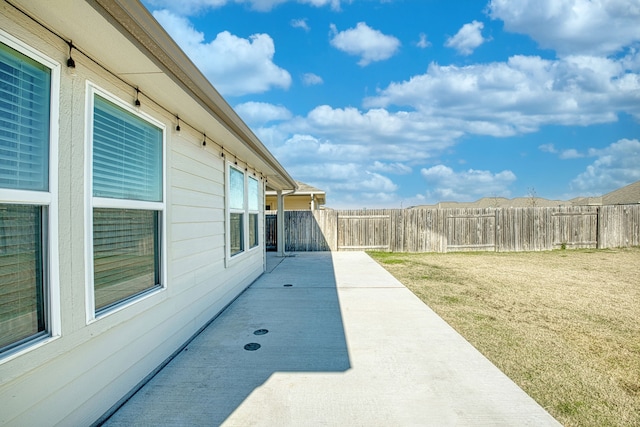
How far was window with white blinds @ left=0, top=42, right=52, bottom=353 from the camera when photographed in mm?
1509

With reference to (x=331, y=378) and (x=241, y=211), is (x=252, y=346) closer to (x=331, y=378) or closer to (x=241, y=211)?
(x=331, y=378)

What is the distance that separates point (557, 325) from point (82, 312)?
4991 millimetres

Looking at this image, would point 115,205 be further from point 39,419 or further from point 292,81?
point 292,81

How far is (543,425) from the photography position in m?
2.04

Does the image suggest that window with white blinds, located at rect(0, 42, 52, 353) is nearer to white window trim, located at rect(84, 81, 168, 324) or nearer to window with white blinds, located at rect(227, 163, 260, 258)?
white window trim, located at rect(84, 81, 168, 324)

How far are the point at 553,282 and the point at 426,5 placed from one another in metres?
9.03

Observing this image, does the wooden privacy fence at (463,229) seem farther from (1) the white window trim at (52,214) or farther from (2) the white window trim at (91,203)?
(1) the white window trim at (52,214)

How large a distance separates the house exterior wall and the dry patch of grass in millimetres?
3099

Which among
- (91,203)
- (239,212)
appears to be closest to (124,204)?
(91,203)

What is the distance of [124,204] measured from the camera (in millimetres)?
2398

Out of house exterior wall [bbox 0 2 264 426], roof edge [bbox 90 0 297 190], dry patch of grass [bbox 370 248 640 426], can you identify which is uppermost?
roof edge [bbox 90 0 297 190]

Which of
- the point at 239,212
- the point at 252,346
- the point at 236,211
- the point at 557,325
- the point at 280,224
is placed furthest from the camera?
the point at 280,224

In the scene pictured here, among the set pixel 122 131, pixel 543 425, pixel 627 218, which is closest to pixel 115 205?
pixel 122 131

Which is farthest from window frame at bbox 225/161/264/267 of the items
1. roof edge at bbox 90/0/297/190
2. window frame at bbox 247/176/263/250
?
roof edge at bbox 90/0/297/190
